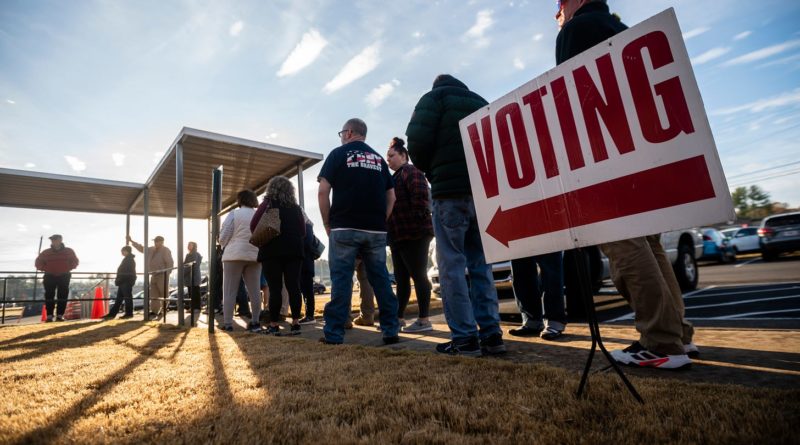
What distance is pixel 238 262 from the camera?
4.91 meters

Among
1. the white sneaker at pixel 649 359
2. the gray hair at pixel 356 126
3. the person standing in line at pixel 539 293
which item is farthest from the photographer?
the gray hair at pixel 356 126

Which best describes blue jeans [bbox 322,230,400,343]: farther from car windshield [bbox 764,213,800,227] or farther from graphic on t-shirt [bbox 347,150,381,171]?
car windshield [bbox 764,213,800,227]

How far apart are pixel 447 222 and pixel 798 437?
201cm

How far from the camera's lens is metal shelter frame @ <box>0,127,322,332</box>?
6758 millimetres

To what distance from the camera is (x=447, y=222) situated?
2.82 metres

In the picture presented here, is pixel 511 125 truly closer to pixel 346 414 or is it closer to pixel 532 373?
pixel 532 373

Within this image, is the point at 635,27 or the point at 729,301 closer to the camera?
the point at 635,27

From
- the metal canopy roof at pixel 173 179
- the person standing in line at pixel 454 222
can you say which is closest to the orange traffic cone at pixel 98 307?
the metal canopy roof at pixel 173 179

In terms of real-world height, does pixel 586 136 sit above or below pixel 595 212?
above

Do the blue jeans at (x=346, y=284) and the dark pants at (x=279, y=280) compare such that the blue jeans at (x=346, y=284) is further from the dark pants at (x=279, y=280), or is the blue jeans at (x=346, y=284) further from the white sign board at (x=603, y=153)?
the white sign board at (x=603, y=153)

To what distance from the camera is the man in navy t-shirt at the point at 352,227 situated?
3.46 metres

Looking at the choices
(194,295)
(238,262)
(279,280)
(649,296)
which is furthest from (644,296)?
(194,295)

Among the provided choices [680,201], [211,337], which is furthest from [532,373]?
[211,337]

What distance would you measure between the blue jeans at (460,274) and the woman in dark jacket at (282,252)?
2.17m
